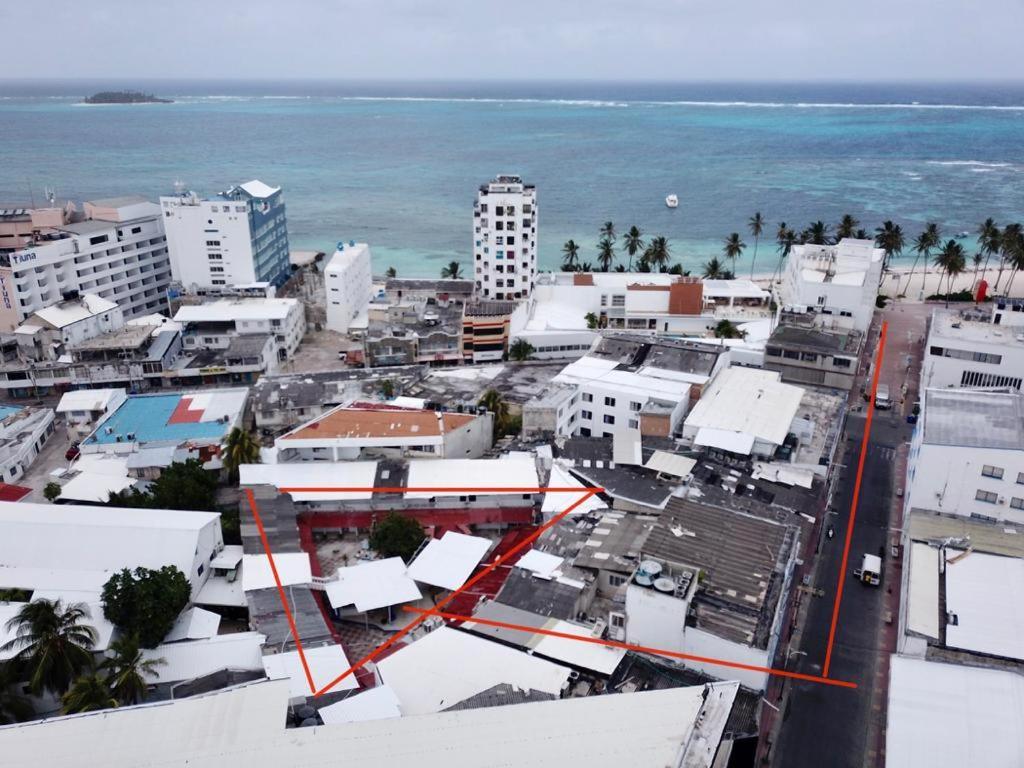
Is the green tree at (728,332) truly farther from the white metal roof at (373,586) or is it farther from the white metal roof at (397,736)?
the white metal roof at (397,736)

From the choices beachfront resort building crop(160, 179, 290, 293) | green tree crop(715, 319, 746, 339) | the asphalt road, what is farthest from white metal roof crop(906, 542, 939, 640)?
beachfront resort building crop(160, 179, 290, 293)

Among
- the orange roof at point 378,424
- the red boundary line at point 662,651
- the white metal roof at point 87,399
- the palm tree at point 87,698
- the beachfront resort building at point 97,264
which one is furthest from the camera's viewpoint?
the beachfront resort building at point 97,264

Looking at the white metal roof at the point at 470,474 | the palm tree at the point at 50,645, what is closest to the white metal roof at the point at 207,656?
the palm tree at the point at 50,645

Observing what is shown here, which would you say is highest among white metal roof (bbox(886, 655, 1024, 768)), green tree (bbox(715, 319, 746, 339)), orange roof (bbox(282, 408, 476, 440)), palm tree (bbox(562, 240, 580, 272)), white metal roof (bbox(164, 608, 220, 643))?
palm tree (bbox(562, 240, 580, 272))

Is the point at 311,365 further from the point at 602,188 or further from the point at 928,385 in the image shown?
the point at 602,188

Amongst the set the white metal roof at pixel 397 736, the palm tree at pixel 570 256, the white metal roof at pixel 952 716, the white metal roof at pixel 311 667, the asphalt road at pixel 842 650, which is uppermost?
the palm tree at pixel 570 256

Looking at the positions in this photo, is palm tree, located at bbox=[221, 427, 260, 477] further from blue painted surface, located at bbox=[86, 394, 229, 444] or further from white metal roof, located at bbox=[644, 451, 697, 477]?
white metal roof, located at bbox=[644, 451, 697, 477]
